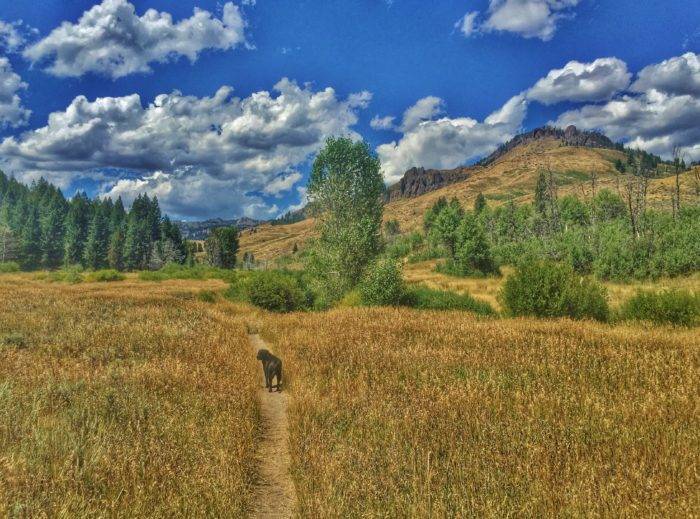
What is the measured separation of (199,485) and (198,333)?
930cm

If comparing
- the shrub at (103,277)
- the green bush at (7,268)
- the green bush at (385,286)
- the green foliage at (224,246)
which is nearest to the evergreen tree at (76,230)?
the green bush at (7,268)

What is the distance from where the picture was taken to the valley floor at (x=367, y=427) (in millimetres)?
3939

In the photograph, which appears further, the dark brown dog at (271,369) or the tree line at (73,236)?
the tree line at (73,236)

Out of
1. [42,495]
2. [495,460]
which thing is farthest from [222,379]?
[495,460]

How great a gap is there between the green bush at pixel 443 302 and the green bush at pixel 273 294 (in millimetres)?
8090

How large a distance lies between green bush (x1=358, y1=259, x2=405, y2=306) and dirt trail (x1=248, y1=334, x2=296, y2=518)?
14.8 m

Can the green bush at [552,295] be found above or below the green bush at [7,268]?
below

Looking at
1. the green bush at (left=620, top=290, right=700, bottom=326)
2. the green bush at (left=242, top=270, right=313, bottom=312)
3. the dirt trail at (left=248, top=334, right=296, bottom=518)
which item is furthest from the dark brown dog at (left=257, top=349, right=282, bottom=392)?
the green bush at (left=242, top=270, right=313, bottom=312)

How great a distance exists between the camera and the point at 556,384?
24.6ft

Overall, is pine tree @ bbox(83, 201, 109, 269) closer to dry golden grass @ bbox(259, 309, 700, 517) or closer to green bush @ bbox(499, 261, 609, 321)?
green bush @ bbox(499, 261, 609, 321)

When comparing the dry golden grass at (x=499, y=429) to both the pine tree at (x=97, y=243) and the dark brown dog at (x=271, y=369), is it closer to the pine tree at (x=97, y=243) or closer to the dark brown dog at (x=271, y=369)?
the dark brown dog at (x=271, y=369)

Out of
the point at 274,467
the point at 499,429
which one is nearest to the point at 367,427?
the point at 274,467

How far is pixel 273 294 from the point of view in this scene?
27312mm

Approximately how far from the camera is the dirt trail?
448 cm
